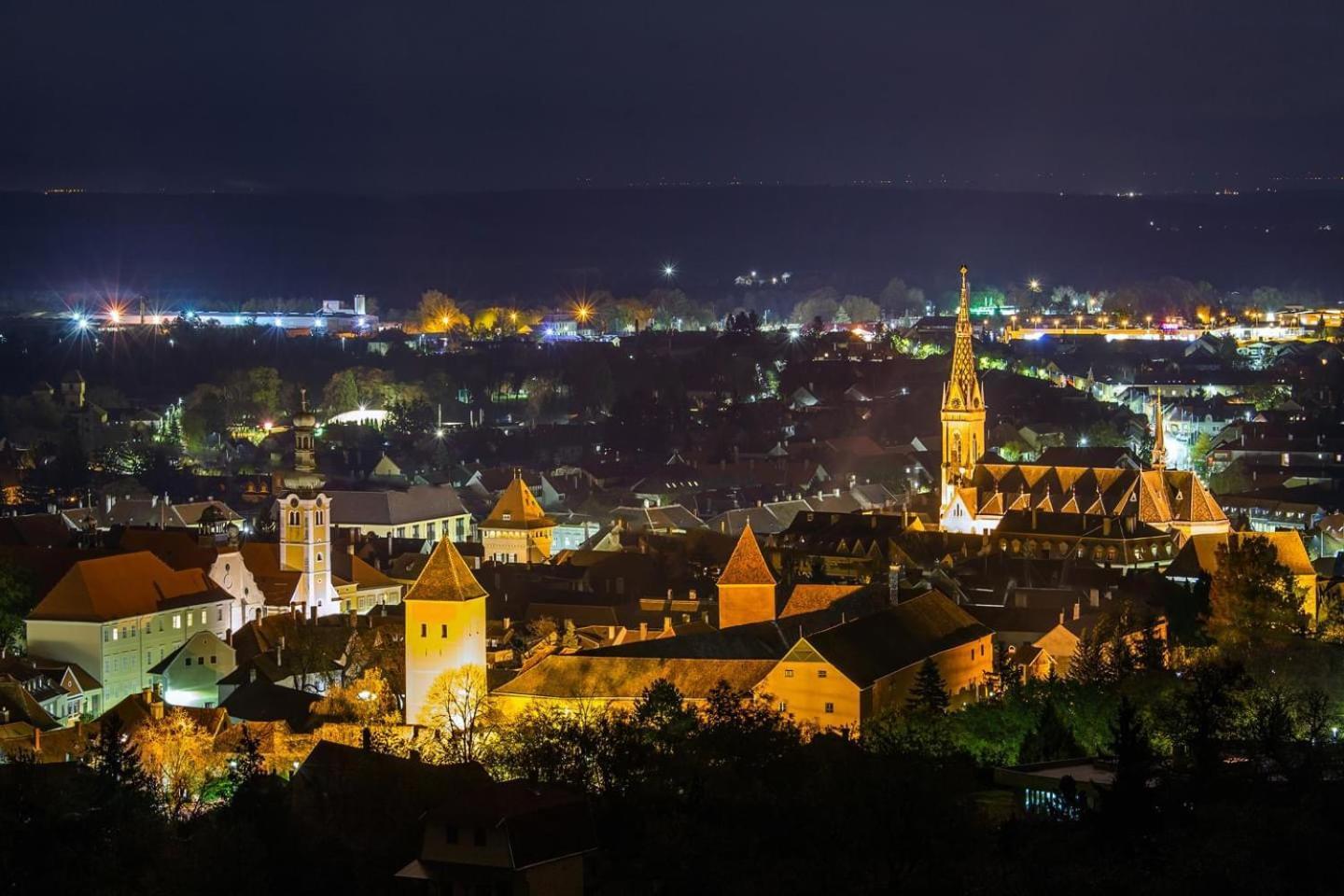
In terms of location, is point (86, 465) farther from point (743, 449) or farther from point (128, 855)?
point (128, 855)

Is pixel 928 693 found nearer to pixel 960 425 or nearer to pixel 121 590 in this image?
pixel 121 590

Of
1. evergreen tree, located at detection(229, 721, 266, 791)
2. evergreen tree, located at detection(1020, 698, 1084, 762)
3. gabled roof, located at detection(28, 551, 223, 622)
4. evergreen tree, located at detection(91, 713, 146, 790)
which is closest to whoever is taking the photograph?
evergreen tree, located at detection(91, 713, 146, 790)

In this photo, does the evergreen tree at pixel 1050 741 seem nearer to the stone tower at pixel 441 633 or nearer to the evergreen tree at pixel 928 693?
the evergreen tree at pixel 928 693

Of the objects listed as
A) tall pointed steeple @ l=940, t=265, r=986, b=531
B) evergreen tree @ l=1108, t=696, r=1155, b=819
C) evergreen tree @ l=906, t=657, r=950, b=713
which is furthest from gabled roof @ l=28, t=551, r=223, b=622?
tall pointed steeple @ l=940, t=265, r=986, b=531

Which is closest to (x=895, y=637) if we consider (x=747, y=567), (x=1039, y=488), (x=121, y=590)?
(x=747, y=567)

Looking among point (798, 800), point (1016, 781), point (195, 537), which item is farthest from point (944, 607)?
point (195, 537)

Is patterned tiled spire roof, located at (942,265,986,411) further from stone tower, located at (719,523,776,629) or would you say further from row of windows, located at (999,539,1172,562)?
stone tower, located at (719,523,776,629)
